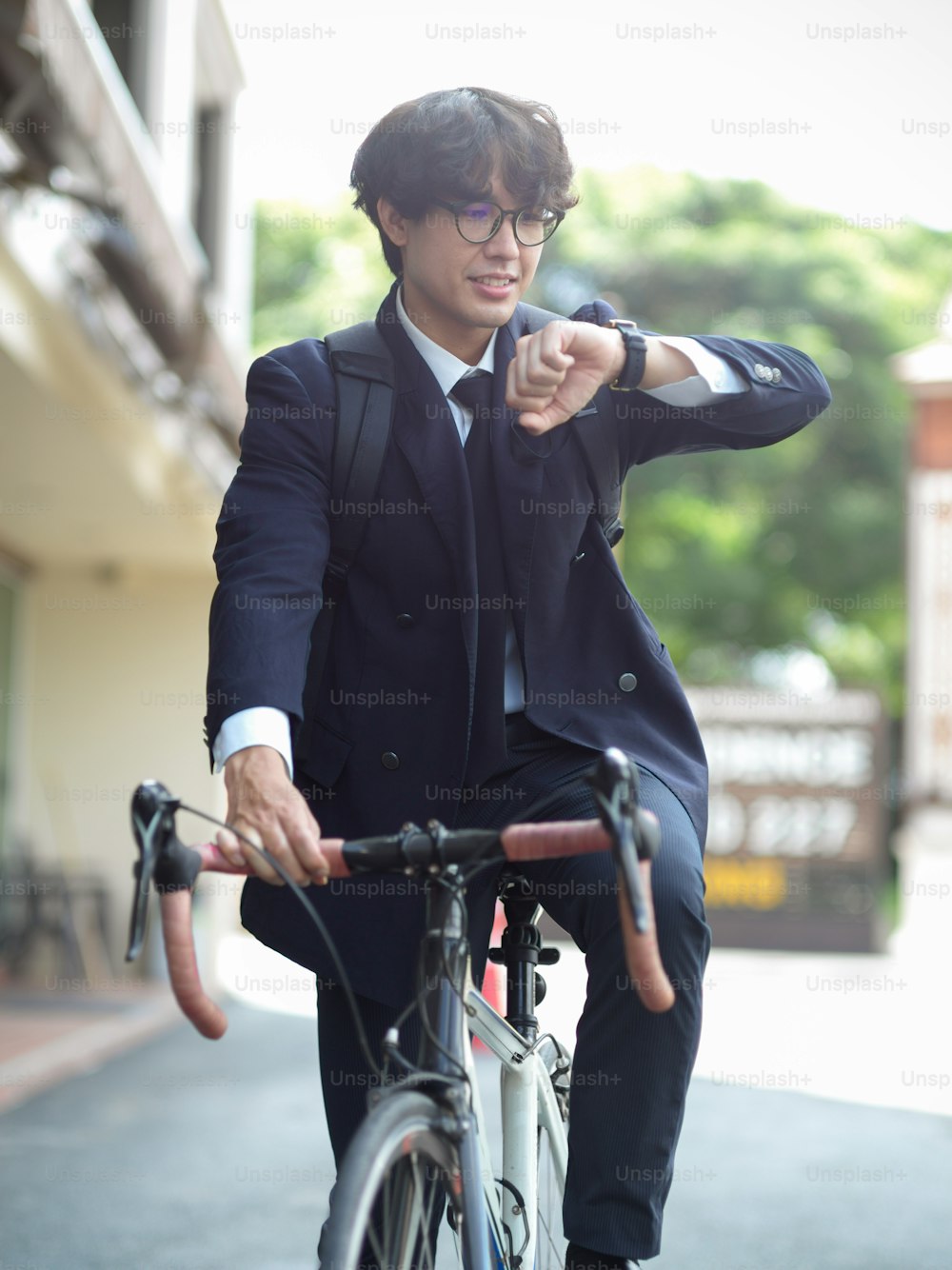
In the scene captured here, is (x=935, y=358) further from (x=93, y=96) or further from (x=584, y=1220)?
(x=584, y=1220)

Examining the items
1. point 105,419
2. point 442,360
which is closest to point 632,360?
point 442,360

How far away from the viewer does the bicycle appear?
1779mm

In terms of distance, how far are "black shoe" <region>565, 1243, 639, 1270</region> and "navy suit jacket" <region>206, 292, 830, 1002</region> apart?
0.44 metres

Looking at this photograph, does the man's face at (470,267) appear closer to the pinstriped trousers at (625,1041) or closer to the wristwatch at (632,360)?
the wristwatch at (632,360)

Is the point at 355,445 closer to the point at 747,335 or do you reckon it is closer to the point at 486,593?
the point at 486,593

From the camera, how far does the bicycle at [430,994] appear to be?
5.84 ft

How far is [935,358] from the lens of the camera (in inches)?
701

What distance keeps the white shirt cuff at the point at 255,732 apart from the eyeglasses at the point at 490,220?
0.82 metres

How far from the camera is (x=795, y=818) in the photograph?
15836 mm

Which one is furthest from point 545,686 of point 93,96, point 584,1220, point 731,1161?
point 93,96

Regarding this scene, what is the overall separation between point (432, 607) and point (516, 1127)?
807 mm

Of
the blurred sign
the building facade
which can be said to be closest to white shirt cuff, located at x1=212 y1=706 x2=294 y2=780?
the building facade

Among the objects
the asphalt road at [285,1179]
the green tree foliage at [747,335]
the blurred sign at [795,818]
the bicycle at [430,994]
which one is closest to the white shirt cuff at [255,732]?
the bicycle at [430,994]

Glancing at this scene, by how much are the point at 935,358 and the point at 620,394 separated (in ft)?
52.8
